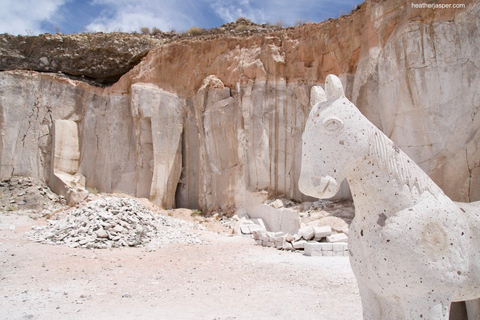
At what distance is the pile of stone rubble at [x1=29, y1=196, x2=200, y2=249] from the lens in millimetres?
8297

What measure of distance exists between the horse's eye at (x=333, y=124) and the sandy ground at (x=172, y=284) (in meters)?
2.73

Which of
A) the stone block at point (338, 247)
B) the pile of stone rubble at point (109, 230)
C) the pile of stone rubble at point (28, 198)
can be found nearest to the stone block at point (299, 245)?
the stone block at point (338, 247)

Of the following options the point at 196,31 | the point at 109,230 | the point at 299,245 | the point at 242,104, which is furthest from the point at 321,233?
the point at 196,31

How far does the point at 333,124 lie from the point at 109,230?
7889mm

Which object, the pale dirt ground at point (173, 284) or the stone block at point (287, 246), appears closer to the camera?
the pale dirt ground at point (173, 284)

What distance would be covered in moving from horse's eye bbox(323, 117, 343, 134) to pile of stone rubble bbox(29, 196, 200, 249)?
7.47 metres

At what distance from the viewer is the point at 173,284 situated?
5.55 metres

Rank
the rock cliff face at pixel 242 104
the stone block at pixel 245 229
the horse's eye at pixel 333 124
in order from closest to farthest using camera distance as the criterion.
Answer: the horse's eye at pixel 333 124, the rock cliff face at pixel 242 104, the stone block at pixel 245 229

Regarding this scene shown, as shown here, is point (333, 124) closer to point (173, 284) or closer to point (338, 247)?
→ point (173, 284)

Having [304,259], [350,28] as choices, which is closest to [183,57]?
[350,28]

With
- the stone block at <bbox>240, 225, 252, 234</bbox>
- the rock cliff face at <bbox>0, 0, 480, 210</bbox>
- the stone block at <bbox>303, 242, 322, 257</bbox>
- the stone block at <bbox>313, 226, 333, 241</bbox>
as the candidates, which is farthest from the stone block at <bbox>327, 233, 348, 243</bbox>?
the stone block at <bbox>240, 225, 252, 234</bbox>

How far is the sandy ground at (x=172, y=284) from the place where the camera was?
13.9ft

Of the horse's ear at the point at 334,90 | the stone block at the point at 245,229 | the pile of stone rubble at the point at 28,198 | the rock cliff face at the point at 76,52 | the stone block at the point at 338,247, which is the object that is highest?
the rock cliff face at the point at 76,52

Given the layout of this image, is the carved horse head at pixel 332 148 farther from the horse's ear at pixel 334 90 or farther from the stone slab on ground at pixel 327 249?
the stone slab on ground at pixel 327 249
